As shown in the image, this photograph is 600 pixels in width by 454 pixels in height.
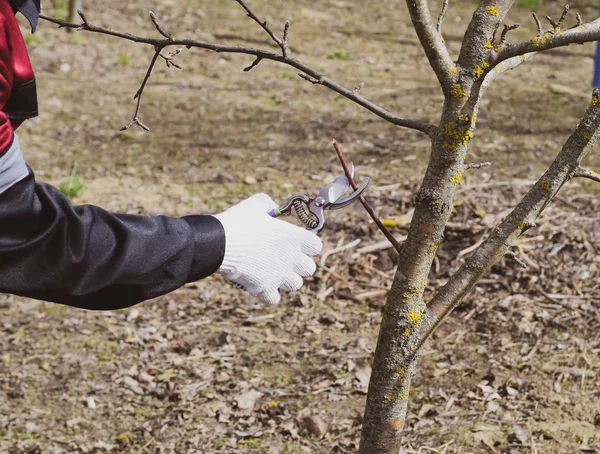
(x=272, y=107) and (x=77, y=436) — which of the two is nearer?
(x=77, y=436)

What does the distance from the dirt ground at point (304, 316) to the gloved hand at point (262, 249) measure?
0.86 meters

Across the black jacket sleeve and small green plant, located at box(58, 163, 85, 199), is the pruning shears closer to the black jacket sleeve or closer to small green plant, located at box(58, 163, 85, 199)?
the black jacket sleeve

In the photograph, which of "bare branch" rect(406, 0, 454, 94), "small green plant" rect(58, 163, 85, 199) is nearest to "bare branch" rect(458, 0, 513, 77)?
"bare branch" rect(406, 0, 454, 94)

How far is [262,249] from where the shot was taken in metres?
2.08

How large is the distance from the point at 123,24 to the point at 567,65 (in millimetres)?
4739

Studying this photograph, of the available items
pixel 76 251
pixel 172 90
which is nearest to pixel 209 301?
pixel 76 251

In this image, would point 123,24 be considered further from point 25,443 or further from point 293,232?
point 293,232

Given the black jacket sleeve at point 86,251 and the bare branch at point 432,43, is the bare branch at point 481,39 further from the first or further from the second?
the black jacket sleeve at point 86,251

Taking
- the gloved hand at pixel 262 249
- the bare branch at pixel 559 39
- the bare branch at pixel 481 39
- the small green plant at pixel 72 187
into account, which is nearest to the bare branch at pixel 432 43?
the bare branch at pixel 481 39

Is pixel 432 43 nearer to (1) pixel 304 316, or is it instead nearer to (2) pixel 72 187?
(1) pixel 304 316

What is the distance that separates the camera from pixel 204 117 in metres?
6.12

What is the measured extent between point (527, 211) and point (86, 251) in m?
1.12

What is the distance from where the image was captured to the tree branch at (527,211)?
1.90 meters

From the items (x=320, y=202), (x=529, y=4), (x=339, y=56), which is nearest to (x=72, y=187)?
(x=320, y=202)
